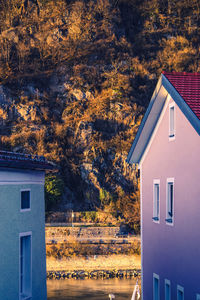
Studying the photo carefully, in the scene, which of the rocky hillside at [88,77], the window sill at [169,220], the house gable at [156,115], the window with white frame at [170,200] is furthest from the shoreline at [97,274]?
the window sill at [169,220]

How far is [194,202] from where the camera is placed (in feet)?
51.1

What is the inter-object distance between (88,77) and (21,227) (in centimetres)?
4650

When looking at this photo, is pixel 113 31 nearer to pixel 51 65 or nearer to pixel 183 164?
pixel 51 65

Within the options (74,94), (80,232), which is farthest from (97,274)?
(74,94)

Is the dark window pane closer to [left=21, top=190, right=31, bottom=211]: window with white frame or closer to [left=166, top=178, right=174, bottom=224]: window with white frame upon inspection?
[left=21, top=190, right=31, bottom=211]: window with white frame

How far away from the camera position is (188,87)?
16.6 m

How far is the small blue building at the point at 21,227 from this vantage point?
16.2 metres

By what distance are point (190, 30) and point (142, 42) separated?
5926 millimetres

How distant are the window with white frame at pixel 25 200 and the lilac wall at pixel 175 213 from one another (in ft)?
13.3

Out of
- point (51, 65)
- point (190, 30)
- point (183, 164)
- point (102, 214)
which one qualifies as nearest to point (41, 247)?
point (183, 164)

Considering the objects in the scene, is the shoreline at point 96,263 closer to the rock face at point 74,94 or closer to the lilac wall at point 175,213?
the rock face at point 74,94

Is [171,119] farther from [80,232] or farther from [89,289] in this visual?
[80,232]

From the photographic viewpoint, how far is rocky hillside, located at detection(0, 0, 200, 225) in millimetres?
54688

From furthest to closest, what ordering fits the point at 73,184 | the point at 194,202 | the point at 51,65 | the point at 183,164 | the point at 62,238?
the point at 51,65 < the point at 73,184 < the point at 62,238 < the point at 183,164 < the point at 194,202
